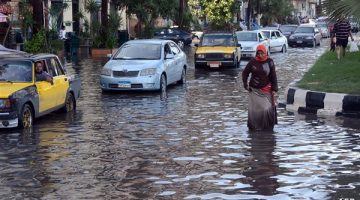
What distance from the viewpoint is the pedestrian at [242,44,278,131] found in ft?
44.4

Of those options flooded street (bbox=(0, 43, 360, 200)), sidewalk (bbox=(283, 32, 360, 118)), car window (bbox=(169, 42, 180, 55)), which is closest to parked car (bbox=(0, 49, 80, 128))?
flooded street (bbox=(0, 43, 360, 200))

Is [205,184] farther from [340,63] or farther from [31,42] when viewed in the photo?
[31,42]

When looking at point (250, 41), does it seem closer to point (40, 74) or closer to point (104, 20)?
point (104, 20)

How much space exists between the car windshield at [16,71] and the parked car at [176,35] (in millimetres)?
36087

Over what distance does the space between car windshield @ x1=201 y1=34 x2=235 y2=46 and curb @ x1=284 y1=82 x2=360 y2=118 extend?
14.4m

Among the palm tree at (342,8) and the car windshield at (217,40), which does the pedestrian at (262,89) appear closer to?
the palm tree at (342,8)

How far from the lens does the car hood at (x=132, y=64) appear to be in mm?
21156

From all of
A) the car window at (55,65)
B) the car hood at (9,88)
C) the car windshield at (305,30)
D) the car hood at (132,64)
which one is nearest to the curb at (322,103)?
the car hood at (132,64)

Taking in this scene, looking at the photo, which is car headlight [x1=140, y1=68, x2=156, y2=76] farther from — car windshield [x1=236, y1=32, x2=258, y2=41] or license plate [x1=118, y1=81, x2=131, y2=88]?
car windshield [x1=236, y1=32, x2=258, y2=41]

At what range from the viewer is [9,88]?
1434 cm

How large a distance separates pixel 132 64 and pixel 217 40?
1158cm

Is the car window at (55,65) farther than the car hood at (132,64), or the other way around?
the car hood at (132,64)

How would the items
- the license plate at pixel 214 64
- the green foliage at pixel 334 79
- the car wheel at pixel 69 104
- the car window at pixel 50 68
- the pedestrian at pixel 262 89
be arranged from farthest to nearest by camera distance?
the license plate at pixel 214 64 < the green foliage at pixel 334 79 < the car wheel at pixel 69 104 < the car window at pixel 50 68 < the pedestrian at pixel 262 89

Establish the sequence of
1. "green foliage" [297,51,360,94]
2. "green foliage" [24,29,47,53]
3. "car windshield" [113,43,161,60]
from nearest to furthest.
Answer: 1. "green foliage" [297,51,360,94]
2. "car windshield" [113,43,161,60]
3. "green foliage" [24,29,47,53]
